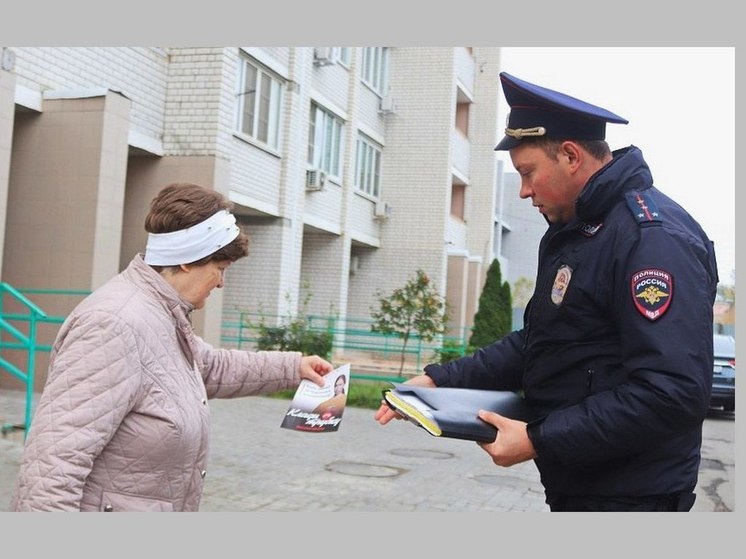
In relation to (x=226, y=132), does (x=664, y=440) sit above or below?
below

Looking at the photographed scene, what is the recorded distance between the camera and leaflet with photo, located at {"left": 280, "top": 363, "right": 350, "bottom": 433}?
2.93m

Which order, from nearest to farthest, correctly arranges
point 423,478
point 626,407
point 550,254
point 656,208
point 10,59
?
point 626,407
point 656,208
point 550,254
point 423,478
point 10,59

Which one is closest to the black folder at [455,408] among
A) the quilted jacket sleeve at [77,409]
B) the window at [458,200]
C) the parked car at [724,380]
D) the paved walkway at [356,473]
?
the quilted jacket sleeve at [77,409]

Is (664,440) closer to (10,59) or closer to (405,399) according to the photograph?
(405,399)

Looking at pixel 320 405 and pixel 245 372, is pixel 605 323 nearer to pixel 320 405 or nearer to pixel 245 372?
pixel 320 405

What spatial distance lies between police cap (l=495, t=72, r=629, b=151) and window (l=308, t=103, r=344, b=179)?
16480mm

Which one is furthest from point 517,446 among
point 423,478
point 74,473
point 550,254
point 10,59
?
point 10,59

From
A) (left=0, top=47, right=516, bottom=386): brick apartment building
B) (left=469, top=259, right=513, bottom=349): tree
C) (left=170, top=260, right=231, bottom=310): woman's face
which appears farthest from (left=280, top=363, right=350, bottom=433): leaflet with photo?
(left=469, top=259, right=513, bottom=349): tree

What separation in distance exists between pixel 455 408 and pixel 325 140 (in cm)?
1752

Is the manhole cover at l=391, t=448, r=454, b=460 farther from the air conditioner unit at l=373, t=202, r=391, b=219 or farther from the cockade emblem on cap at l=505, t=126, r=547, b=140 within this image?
the air conditioner unit at l=373, t=202, r=391, b=219

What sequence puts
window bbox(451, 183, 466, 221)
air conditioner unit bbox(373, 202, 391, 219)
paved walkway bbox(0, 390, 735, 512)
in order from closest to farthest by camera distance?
paved walkway bbox(0, 390, 735, 512), air conditioner unit bbox(373, 202, 391, 219), window bbox(451, 183, 466, 221)

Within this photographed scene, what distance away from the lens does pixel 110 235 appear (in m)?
11.3

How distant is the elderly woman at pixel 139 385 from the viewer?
2312mm

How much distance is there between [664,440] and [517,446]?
361mm
